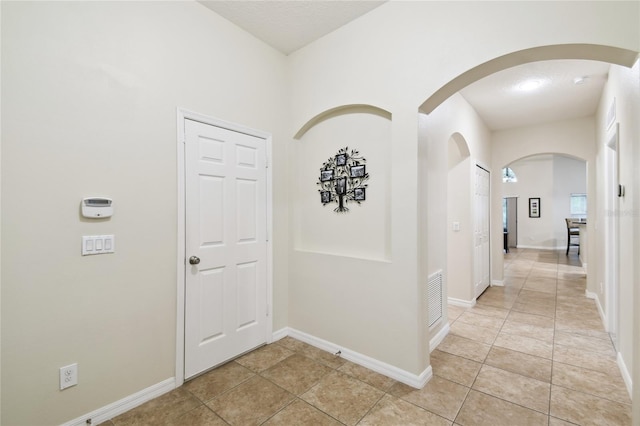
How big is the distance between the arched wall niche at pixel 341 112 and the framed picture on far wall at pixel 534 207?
1041cm

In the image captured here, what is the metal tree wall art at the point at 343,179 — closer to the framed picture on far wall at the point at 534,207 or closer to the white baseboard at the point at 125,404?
the white baseboard at the point at 125,404

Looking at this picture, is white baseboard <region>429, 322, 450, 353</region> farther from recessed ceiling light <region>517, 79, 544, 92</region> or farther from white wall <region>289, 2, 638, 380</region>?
recessed ceiling light <region>517, 79, 544, 92</region>

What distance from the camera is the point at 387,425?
73.0 inches

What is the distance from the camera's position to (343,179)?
9.34ft

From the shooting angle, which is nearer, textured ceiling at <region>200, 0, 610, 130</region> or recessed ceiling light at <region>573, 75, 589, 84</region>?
textured ceiling at <region>200, 0, 610, 130</region>

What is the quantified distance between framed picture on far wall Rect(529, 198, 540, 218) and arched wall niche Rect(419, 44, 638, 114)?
10314 millimetres

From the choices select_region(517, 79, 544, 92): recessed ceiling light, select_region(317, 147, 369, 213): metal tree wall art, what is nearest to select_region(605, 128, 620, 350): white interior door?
select_region(517, 79, 544, 92): recessed ceiling light

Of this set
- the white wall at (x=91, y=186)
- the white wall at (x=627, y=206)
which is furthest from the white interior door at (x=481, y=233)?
the white wall at (x=91, y=186)

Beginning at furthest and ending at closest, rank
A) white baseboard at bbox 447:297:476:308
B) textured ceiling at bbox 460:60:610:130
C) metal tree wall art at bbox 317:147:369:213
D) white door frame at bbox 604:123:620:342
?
white baseboard at bbox 447:297:476:308 → textured ceiling at bbox 460:60:610:130 → white door frame at bbox 604:123:620:342 → metal tree wall art at bbox 317:147:369:213

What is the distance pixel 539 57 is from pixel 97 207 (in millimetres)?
3033

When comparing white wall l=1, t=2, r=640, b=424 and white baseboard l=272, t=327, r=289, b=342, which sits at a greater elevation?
white wall l=1, t=2, r=640, b=424

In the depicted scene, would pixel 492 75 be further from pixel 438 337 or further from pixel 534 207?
pixel 534 207

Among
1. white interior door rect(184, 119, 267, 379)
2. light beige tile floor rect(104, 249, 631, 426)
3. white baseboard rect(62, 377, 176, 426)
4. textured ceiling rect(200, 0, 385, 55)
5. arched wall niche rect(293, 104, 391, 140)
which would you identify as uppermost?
textured ceiling rect(200, 0, 385, 55)

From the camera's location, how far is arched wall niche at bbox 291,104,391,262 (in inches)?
102
